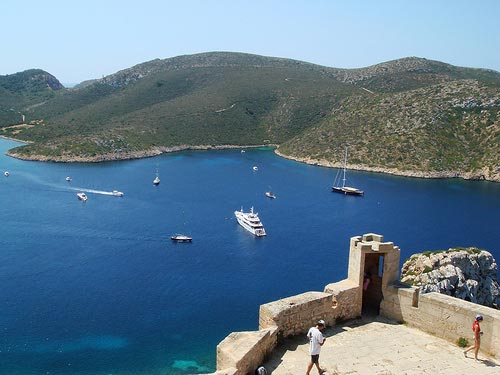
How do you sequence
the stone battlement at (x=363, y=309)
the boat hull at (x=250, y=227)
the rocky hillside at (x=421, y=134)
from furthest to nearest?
the rocky hillside at (x=421, y=134), the boat hull at (x=250, y=227), the stone battlement at (x=363, y=309)

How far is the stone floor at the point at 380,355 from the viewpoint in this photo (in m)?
11.0

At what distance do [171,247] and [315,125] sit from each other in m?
100

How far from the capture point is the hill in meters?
120

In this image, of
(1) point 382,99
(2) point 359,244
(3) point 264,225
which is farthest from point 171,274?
(1) point 382,99

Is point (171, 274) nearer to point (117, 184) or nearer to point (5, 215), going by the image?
point (5, 215)

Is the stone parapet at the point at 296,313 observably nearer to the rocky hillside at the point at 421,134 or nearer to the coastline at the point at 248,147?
the coastline at the point at 248,147

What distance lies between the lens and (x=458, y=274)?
4278 centimetres

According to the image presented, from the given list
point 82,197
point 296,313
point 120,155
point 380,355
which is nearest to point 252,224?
point 82,197

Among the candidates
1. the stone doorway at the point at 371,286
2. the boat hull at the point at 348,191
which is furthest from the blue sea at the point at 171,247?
the stone doorway at the point at 371,286

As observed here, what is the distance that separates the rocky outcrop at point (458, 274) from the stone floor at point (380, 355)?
2899 cm

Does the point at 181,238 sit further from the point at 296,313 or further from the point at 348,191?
the point at 296,313

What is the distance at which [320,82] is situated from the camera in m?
199

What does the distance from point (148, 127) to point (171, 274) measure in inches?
4351

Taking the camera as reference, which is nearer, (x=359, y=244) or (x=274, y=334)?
(x=274, y=334)
